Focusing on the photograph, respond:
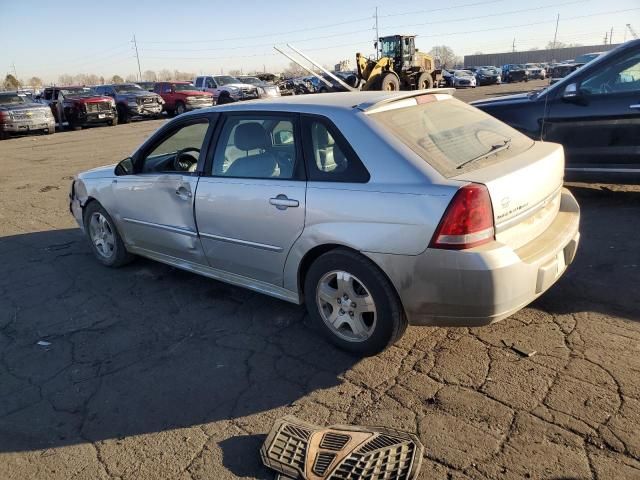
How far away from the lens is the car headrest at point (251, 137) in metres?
3.80

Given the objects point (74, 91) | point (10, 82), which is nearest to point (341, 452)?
A: point (74, 91)

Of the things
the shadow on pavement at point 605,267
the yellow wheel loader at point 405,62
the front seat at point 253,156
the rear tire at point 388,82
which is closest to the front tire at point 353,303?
the front seat at point 253,156

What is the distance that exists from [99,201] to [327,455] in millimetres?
3644

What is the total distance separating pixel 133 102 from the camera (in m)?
24.0

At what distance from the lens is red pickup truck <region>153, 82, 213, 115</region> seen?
82.6 ft

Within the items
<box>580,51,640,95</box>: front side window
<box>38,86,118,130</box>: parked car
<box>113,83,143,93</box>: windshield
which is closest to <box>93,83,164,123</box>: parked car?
<box>113,83,143,93</box>: windshield

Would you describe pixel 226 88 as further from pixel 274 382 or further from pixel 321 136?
pixel 274 382

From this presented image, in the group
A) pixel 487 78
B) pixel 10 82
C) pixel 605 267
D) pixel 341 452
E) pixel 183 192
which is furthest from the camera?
pixel 10 82

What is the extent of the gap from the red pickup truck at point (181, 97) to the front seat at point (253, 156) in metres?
22.4

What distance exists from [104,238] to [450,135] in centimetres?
359

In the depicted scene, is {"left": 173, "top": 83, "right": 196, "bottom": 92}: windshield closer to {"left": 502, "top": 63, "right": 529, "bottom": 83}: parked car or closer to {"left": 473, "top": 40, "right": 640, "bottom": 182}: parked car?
{"left": 473, "top": 40, "right": 640, "bottom": 182}: parked car

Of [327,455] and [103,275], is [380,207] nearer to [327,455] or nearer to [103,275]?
[327,455]

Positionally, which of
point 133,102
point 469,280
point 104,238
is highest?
point 133,102

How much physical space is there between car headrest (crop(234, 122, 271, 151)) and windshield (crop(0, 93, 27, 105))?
65.1 ft
